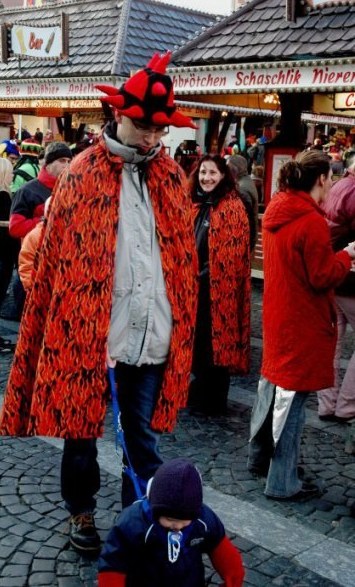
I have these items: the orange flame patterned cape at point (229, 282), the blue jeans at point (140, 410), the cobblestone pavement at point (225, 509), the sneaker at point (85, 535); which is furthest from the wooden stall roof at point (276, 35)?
the sneaker at point (85, 535)

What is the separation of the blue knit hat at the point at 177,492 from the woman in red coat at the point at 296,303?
1.57m

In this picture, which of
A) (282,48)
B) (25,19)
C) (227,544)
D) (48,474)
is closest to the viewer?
(227,544)

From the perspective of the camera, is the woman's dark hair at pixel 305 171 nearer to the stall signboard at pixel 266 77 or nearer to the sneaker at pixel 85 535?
the sneaker at pixel 85 535

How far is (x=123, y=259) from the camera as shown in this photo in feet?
9.05

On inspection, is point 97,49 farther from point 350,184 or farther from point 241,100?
point 350,184

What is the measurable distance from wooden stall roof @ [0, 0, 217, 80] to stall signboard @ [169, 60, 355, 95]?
2.24m

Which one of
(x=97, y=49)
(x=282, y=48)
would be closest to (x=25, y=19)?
(x=97, y=49)

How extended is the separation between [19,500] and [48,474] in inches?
13.3

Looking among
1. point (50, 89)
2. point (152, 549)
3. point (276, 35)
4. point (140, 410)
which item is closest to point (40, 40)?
point (50, 89)

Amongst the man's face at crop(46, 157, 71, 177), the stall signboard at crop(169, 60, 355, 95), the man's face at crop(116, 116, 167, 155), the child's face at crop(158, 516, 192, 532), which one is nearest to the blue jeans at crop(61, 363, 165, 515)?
the child's face at crop(158, 516, 192, 532)

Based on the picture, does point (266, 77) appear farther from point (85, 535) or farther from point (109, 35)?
point (85, 535)

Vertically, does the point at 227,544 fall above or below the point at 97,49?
below

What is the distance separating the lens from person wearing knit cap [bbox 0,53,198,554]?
2.68 metres

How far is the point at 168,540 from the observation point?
2.26 metres
